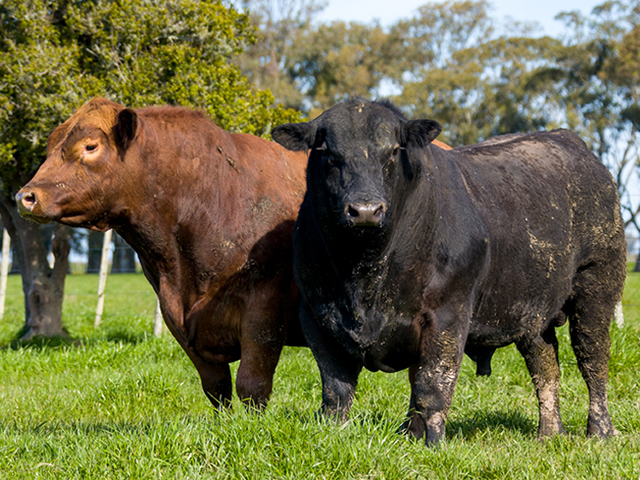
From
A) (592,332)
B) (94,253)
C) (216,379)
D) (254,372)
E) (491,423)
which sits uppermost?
(592,332)

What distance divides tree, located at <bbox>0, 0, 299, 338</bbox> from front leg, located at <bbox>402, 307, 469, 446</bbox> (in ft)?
19.8

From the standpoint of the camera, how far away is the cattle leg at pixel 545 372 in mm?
4766

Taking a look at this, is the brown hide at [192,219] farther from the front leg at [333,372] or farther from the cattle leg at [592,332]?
the cattle leg at [592,332]

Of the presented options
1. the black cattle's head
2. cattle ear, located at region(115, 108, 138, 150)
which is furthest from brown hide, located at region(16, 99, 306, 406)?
the black cattle's head

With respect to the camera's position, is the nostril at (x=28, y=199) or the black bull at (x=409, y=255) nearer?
the black bull at (x=409, y=255)

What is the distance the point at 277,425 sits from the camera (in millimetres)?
3254

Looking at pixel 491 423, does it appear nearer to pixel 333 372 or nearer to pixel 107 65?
pixel 333 372

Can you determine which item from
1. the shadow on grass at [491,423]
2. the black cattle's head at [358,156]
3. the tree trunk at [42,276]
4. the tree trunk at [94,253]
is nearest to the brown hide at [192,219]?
the black cattle's head at [358,156]

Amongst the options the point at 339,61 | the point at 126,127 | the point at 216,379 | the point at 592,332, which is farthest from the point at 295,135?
the point at 339,61

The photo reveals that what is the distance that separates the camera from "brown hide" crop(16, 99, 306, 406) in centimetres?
389

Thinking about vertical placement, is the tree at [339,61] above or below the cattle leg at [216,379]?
above

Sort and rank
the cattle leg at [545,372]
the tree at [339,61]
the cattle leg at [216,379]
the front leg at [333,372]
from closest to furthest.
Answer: the front leg at [333,372] < the cattle leg at [216,379] < the cattle leg at [545,372] < the tree at [339,61]

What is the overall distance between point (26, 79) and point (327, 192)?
6.55 m

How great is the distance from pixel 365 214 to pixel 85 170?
1.76 m
